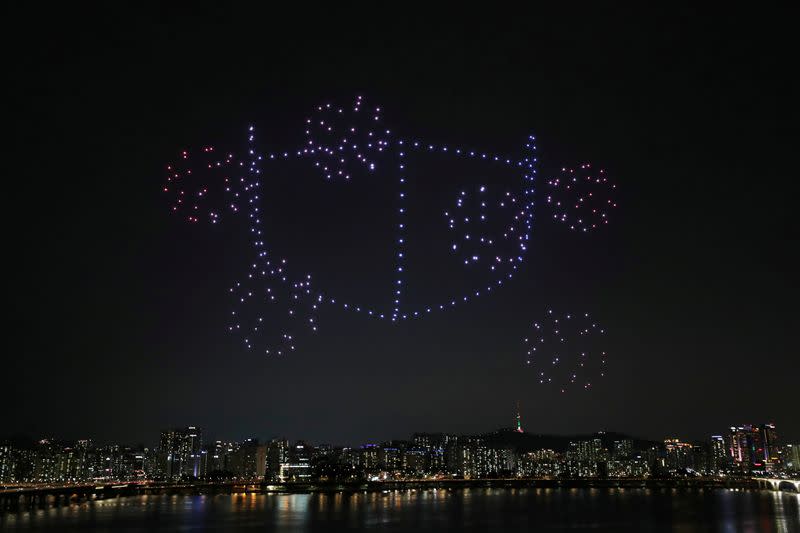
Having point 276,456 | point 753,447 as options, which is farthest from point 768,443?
point 276,456

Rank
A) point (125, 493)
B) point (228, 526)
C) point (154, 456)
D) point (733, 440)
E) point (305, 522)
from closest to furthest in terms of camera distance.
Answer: point (228, 526) → point (305, 522) → point (125, 493) → point (154, 456) → point (733, 440)

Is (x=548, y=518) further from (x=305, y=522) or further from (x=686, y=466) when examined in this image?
(x=686, y=466)

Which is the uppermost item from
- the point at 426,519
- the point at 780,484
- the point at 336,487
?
the point at 426,519

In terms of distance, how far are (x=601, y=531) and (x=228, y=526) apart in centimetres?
2150

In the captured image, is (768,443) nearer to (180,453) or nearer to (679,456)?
(679,456)

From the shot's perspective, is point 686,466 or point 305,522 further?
point 686,466

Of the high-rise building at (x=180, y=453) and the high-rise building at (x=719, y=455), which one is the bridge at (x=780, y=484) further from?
the high-rise building at (x=180, y=453)

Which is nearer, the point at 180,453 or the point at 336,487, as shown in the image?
the point at 336,487

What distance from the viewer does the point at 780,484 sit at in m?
103

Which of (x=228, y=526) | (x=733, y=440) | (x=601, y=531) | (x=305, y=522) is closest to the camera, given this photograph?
(x=601, y=531)

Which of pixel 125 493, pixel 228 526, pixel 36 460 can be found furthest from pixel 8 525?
pixel 36 460

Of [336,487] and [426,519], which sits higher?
[426,519]

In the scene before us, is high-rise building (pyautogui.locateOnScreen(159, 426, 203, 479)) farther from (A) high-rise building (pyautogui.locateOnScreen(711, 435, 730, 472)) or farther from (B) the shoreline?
(A) high-rise building (pyautogui.locateOnScreen(711, 435, 730, 472))

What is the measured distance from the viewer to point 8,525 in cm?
4512
